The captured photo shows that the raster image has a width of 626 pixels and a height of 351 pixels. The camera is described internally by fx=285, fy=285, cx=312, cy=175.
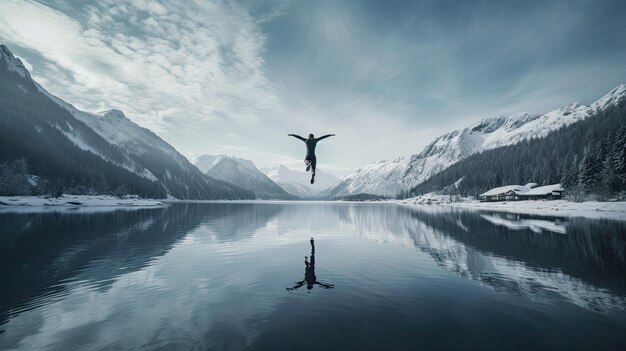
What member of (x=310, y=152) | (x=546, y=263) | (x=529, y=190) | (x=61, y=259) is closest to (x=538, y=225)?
(x=546, y=263)

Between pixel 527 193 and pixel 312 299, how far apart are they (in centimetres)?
15717

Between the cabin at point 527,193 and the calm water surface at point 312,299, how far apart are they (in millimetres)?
118227

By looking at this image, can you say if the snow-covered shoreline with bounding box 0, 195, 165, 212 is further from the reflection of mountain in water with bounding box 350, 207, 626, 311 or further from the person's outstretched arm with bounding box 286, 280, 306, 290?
the reflection of mountain in water with bounding box 350, 207, 626, 311

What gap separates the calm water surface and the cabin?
11823cm

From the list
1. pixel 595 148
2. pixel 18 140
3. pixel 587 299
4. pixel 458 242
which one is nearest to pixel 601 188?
pixel 595 148

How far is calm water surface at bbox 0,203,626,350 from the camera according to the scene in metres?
10.8

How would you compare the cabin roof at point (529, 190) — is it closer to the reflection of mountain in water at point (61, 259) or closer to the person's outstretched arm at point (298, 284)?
the person's outstretched arm at point (298, 284)

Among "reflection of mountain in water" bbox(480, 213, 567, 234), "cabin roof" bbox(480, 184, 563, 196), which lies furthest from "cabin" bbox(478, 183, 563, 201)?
"reflection of mountain in water" bbox(480, 213, 567, 234)

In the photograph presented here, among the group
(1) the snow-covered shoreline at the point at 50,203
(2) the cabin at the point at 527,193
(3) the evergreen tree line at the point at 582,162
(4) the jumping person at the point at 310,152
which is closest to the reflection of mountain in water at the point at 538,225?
(4) the jumping person at the point at 310,152

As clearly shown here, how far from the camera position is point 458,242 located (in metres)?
36.0

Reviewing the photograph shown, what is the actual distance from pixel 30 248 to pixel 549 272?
47108 millimetres

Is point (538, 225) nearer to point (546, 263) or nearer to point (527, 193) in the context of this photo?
point (546, 263)

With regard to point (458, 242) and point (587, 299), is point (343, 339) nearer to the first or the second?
point (587, 299)

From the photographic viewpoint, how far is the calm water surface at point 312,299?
10.8m
